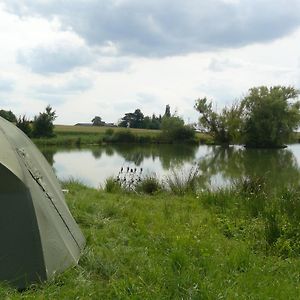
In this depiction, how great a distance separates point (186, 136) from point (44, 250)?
4798cm

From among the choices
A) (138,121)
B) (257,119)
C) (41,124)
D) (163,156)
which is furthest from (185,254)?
(138,121)

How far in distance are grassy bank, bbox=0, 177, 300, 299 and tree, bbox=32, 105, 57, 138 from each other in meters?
32.1

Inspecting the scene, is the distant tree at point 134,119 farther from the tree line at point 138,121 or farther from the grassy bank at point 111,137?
the grassy bank at point 111,137

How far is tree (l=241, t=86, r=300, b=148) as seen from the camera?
45062mm

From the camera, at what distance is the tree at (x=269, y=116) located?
1774 inches

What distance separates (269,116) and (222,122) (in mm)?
5098

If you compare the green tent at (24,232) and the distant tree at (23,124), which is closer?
the green tent at (24,232)

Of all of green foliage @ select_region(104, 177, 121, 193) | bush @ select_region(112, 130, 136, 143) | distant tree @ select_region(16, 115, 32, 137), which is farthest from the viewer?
bush @ select_region(112, 130, 136, 143)

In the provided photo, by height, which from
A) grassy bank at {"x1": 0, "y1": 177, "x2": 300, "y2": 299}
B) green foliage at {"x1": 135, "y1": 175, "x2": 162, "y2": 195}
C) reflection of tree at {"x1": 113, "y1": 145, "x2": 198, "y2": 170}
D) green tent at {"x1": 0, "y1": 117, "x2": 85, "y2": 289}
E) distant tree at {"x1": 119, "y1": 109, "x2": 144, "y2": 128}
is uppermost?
distant tree at {"x1": 119, "y1": 109, "x2": 144, "y2": 128}

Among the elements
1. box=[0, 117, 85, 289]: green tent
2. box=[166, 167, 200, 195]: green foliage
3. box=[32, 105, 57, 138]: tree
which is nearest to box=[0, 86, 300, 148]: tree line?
box=[32, 105, 57, 138]: tree

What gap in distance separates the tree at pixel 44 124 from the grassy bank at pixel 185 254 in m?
32.1

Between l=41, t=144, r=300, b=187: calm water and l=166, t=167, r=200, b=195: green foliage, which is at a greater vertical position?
l=166, t=167, r=200, b=195: green foliage

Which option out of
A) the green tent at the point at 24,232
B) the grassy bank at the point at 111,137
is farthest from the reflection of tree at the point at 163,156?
the green tent at the point at 24,232

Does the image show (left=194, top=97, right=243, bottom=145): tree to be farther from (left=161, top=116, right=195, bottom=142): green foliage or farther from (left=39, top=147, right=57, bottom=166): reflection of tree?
(left=39, top=147, right=57, bottom=166): reflection of tree
